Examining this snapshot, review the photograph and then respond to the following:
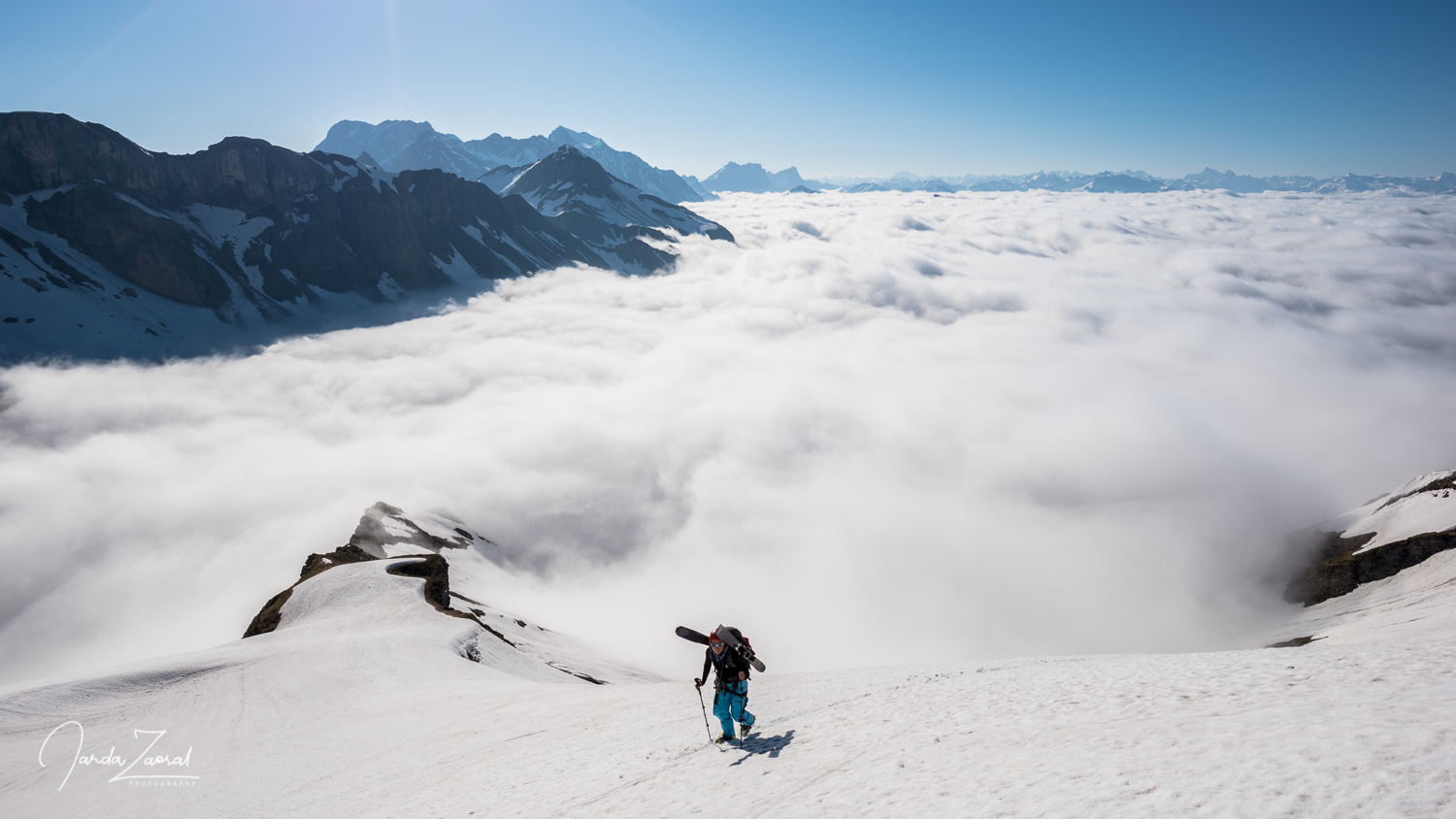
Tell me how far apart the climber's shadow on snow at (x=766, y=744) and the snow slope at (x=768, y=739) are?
0.11 m

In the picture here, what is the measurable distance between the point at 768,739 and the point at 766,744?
33 centimetres

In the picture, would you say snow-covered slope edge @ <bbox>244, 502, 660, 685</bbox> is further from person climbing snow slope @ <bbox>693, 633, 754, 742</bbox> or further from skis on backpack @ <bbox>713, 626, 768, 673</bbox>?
skis on backpack @ <bbox>713, 626, 768, 673</bbox>

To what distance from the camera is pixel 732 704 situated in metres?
13.6

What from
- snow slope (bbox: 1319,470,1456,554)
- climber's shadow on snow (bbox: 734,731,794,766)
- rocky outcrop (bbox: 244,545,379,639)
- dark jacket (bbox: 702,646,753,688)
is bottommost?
snow slope (bbox: 1319,470,1456,554)

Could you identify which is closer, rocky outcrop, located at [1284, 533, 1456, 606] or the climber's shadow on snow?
the climber's shadow on snow

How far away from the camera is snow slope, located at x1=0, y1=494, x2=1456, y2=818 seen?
848 centimetres

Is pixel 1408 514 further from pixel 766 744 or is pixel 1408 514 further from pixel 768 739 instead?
pixel 766 744

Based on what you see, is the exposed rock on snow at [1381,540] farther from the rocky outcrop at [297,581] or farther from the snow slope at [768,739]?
the rocky outcrop at [297,581]

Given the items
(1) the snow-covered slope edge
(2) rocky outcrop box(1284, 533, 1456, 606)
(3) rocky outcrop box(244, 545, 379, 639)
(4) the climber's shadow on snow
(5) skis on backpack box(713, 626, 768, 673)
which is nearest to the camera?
(4) the climber's shadow on snow

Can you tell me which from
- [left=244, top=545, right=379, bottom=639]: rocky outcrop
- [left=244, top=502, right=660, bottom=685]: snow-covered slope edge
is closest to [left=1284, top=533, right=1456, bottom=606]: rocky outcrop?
[left=244, top=502, right=660, bottom=685]: snow-covered slope edge

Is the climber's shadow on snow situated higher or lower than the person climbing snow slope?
lower

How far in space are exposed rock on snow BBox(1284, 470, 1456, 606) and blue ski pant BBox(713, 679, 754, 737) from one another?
473ft

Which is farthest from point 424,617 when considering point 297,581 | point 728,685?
point 728,685

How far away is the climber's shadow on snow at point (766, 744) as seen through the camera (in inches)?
509
